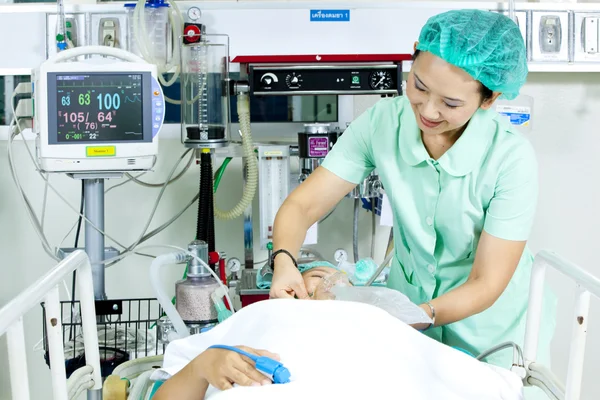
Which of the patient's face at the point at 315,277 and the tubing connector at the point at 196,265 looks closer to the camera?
the patient's face at the point at 315,277

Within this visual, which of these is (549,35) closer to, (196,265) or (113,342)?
(196,265)

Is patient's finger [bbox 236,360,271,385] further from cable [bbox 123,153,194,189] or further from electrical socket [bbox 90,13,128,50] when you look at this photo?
electrical socket [bbox 90,13,128,50]

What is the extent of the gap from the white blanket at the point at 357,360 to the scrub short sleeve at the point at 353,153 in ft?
1.50

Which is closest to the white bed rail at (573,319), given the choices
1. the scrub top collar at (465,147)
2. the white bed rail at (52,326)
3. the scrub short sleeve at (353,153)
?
the scrub top collar at (465,147)

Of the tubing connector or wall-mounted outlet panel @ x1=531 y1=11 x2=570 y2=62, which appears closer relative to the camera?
the tubing connector

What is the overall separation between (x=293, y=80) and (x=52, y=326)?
1.34 m

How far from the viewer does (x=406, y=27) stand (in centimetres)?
274

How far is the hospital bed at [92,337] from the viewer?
103 cm

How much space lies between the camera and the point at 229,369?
1.27 m

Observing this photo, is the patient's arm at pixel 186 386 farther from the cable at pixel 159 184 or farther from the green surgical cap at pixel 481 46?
the cable at pixel 159 184

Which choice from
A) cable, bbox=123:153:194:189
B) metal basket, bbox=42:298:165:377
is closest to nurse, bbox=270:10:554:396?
metal basket, bbox=42:298:165:377

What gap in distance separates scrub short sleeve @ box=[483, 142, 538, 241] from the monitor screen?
105 cm

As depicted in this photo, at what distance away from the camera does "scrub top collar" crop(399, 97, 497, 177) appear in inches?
64.8

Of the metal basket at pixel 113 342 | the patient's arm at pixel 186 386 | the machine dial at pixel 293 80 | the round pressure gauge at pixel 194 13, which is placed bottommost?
the metal basket at pixel 113 342
